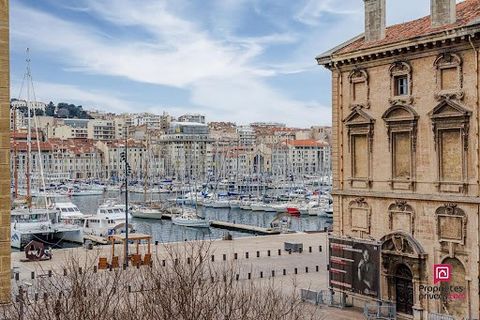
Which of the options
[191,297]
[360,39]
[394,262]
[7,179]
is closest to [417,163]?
[394,262]

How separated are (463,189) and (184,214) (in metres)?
69.3

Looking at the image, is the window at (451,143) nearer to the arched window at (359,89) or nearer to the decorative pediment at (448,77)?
the decorative pediment at (448,77)

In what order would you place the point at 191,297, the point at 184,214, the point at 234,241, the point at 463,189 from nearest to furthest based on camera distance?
the point at 191,297
the point at 463,189
the point at 234,241
the point at 184,214

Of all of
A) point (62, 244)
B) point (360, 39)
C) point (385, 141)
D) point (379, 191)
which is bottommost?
point (62, 244)

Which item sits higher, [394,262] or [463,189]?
[463,189]

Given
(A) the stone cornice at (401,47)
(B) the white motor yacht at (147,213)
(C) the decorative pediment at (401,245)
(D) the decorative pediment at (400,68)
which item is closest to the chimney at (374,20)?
(A) the stone cornice at (401,47)

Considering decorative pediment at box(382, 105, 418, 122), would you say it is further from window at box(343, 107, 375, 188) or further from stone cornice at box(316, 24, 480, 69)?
stone cornice at box(316, 24, 480, 69)

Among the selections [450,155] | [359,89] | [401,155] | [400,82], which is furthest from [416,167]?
[359,89]

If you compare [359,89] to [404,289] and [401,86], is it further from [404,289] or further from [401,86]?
[404,289]

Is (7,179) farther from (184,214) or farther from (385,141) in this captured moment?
(184,214)

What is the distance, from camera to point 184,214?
93.1 metres

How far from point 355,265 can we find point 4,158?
1834cm

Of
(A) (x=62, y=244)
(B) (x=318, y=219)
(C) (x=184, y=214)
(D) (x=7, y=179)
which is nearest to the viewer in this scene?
(D) (x=7, y=179)

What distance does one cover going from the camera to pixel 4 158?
17609 mm
